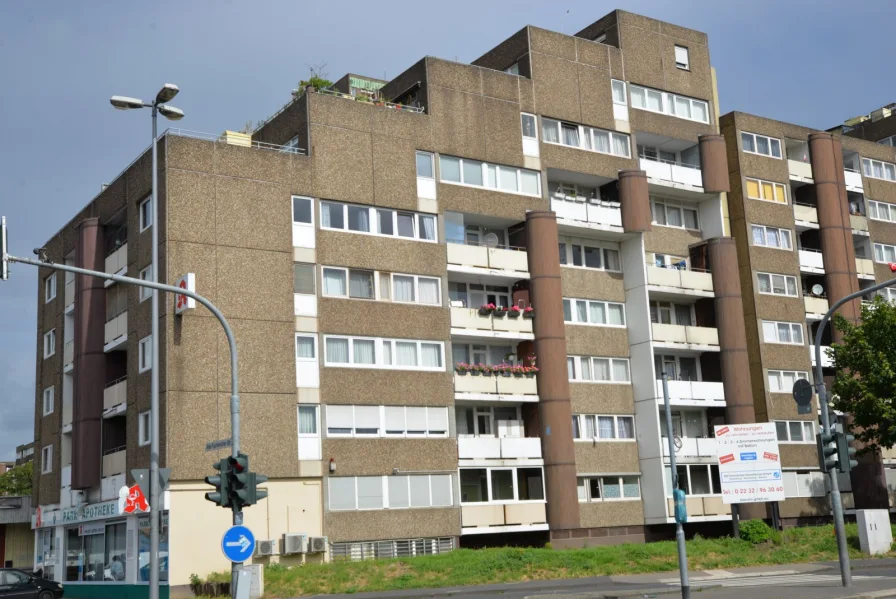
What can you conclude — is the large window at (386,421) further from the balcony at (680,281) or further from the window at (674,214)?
the window at (674,214)

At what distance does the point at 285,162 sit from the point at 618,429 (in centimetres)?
1781

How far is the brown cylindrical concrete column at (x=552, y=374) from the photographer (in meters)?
41.5

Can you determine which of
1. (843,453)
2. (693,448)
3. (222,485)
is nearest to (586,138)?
(693,448)

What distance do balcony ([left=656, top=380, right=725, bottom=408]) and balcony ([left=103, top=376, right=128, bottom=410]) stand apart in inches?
834

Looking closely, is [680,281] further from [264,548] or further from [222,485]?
[222,485]

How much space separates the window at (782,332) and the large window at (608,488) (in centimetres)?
1009

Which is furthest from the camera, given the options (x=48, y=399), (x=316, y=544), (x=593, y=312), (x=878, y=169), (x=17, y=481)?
(x=17, y=481)

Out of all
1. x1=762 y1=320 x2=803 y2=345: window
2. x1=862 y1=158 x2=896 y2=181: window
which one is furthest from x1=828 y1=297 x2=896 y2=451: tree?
x1=862 y1=158 x2=896 y2=181: window

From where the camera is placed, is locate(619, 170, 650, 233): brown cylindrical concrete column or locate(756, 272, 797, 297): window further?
locate(756, 272, 797, 297): window

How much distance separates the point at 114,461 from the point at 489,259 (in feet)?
52.3

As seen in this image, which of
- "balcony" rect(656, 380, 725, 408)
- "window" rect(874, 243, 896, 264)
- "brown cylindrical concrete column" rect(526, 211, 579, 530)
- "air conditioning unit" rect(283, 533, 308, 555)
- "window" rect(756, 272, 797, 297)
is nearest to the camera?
"air conditioning unit" rect(283, 533, 308, 555)

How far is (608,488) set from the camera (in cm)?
4391

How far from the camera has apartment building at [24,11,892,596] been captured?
3625 centimetres

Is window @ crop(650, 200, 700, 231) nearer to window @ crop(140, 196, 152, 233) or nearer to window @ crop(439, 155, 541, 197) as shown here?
window @ crop(439, 155, 541, 197)
